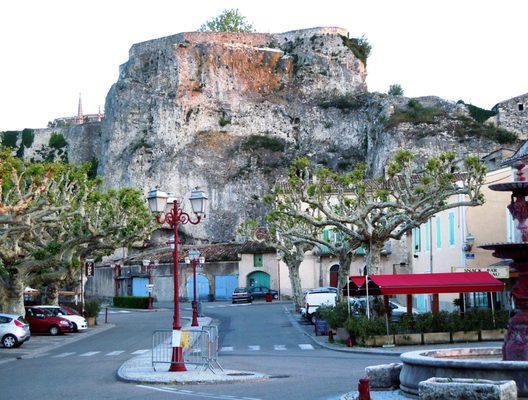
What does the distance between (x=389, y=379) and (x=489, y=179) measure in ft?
79.8

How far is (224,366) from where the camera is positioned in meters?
22.9

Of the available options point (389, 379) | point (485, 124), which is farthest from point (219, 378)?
point (485, 124)

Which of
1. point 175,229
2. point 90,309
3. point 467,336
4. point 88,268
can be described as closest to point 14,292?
point 90,309

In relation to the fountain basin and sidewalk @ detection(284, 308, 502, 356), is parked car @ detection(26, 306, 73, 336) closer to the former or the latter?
sidewalk @ detection(284, 308, 502, 356)

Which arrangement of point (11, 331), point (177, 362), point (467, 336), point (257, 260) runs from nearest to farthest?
point (177, 362), point (467, 336), point (11, 331), point (257, 260)

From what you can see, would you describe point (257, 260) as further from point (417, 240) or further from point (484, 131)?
point (417, 240)

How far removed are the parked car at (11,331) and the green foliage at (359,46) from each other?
69.5m

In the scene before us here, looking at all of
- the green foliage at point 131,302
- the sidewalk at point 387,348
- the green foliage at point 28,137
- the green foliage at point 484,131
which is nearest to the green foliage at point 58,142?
the green foliage at point 28,137

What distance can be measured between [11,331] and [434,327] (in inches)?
585

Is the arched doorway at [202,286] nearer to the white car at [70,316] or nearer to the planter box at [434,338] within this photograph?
the white car at [70,316]

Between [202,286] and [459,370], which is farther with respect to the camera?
[202,286]

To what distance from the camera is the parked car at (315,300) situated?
40750 mm

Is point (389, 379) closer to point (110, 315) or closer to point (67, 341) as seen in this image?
point (67, 341)

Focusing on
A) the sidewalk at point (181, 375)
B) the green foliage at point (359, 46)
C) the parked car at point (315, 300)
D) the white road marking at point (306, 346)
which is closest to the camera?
the sidewalk at point (181, 375)
